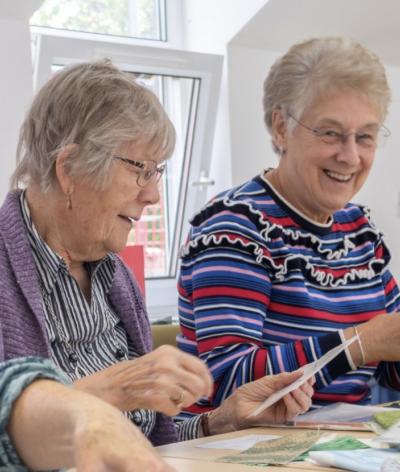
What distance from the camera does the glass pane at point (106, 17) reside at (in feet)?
10.4

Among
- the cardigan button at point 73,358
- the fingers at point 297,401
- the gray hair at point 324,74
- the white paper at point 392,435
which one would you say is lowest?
the fingers at point 297,401

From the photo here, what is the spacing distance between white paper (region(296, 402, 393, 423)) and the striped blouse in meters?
0.23

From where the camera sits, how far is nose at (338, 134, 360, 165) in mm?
1720

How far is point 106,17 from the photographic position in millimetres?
3311

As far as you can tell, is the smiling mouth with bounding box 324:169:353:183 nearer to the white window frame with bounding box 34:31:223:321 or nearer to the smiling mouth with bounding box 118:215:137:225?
the smiling mouth with bounding box 118:215:137:225

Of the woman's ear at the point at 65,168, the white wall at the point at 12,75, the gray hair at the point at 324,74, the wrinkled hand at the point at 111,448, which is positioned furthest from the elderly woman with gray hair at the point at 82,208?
the white wall at the point at 12,75

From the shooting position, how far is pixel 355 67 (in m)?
1.67

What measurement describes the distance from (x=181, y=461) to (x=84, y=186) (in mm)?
507

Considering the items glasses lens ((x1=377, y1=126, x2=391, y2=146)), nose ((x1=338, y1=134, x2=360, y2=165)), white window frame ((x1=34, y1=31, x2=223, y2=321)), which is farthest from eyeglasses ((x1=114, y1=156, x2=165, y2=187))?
white window frame ((x1=34, y1=31, x2=223, y2=321))

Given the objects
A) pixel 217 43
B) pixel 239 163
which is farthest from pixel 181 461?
pixel 217 43

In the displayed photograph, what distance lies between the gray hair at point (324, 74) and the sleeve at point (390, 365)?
396 mm

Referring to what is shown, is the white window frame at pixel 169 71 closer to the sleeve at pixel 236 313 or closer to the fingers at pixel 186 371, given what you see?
the sleeve at pixel 236 313

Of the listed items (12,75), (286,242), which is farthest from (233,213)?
(12,75)

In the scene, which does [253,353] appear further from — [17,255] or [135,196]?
[17,255]
